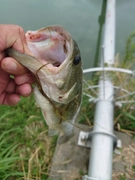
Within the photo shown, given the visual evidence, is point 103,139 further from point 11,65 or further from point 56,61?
point 11,65

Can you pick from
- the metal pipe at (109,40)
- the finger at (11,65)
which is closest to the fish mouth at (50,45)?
the finger at (11,65)

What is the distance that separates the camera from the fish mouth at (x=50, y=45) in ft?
4.21

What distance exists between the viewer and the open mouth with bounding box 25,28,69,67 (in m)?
1.32

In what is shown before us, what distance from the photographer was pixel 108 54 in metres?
3.21

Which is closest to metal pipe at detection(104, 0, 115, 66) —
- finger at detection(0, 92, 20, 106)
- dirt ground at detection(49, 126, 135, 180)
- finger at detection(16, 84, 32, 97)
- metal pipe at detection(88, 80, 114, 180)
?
metal pipe at detection(88, 80, 114, 180)

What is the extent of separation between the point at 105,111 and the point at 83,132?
35 centimetres

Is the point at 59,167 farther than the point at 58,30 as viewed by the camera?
Yes

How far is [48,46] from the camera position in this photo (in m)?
1.37

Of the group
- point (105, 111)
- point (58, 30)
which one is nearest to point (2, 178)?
point (105, 111)

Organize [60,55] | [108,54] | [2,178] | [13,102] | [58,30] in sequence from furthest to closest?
[108,54], [2,178], [13,102], [60,55], [58,30]

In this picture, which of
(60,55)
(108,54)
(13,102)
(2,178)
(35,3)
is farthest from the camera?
(35,3)

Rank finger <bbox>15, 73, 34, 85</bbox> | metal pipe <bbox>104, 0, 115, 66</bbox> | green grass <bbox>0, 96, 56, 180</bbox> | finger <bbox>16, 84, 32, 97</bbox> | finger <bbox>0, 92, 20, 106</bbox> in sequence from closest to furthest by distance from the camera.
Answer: finger <bbox>15, 73, 34, 85</bbox>
finger <bbox>16, 84, 32, 97</bbox>
finger <bbox>0, 92, 20, 106</bbox>
green grass <bbox>0, 96, 56, 180</bbox>
metal pipe <bbox>104, 0, 115, 66</bbox>

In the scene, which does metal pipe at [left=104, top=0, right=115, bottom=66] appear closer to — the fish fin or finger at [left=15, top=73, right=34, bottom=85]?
the fish fin

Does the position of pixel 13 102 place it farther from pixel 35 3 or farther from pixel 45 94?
pixel 35 3
